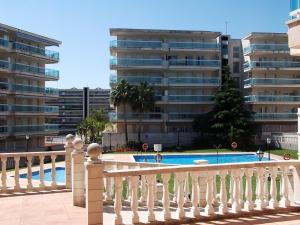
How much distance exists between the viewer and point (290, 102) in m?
54.7

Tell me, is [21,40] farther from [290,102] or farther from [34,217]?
[34,217]

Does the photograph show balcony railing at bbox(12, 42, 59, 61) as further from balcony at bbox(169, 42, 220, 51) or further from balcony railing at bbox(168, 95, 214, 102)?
balcony railing at bbox(168, 95, 214, 102)

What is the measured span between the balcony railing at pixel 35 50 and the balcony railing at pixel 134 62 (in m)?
7.25

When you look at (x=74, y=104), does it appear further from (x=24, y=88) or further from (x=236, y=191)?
(x=236, y=191)

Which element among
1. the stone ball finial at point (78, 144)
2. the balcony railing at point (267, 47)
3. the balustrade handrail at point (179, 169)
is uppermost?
the balcony railing at point (267, 47)

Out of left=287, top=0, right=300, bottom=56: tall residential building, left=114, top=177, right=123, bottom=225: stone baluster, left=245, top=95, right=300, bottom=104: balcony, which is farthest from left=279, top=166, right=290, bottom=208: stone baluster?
left=245, top=95, right=300, bottom=104: balcony

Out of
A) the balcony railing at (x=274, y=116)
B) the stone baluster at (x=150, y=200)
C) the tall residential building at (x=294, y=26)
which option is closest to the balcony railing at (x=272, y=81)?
the balcony railing at (x=274, y=116)

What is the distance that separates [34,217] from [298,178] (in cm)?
527

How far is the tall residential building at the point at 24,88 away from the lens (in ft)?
149

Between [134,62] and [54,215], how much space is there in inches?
1796

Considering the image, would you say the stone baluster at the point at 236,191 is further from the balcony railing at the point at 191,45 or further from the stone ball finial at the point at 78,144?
the balcony railing at the point at 191,45

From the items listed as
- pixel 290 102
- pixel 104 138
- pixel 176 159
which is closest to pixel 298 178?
pixel 176 159

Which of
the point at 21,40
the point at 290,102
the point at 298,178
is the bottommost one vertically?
the point at 298,178

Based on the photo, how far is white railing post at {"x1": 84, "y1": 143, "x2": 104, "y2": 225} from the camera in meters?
6.71
